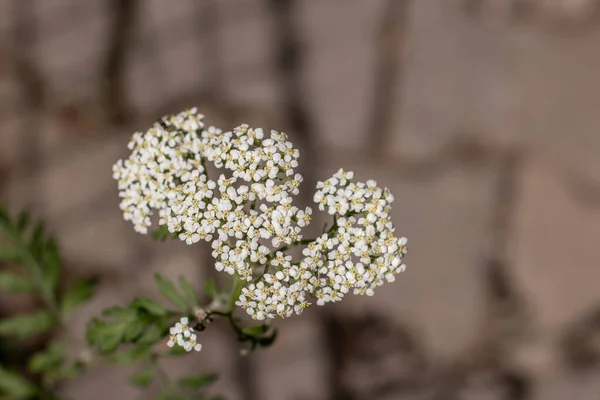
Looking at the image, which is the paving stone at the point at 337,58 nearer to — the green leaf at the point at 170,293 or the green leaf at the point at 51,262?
the green leaf at the point at 51,262

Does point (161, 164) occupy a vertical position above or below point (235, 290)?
above

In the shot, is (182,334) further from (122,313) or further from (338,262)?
(338,262)

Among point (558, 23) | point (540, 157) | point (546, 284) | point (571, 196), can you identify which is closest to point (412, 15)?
point (558, 23)

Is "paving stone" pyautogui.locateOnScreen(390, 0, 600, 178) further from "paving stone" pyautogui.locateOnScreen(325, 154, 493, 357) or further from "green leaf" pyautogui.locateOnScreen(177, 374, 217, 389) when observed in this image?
"green leaf" pyautogui.locateOnScreen(177, 374, 217, 389)

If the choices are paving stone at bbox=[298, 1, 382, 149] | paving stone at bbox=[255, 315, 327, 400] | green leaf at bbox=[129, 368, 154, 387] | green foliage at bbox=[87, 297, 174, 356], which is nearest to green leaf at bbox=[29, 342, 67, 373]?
green leaf at bbox=[129, 368, 154, 387]

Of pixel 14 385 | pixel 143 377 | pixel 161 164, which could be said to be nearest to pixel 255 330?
pixel 161 164

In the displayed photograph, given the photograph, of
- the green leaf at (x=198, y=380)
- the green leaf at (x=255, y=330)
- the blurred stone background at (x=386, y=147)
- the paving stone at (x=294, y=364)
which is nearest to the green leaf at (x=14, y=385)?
the green leaf at (x=198, y=380)

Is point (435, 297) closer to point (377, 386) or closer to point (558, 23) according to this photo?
point (377, 386)
